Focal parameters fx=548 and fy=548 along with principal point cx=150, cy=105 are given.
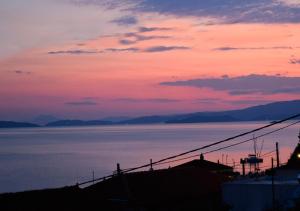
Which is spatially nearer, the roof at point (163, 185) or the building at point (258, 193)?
the building at point (258, 193)

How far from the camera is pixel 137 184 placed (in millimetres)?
23266

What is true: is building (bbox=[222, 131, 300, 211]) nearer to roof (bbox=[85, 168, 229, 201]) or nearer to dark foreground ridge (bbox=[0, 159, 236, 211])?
dark foreground ridge (bbox=[0, 159, 236, 211])

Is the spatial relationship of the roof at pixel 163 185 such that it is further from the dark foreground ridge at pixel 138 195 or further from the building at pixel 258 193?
the building at pixel 258 193

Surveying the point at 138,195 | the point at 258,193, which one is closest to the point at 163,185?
the point at 138,195

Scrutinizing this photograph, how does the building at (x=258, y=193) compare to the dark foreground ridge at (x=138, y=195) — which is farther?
the building at (x=258, y=193)

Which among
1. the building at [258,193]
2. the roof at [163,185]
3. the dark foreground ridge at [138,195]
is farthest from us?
the roof at [163,185]

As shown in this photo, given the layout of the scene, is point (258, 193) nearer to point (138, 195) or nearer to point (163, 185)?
point (163, 185)

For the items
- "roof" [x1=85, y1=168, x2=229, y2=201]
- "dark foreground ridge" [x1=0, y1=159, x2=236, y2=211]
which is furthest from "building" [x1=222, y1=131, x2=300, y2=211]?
"roof" [x1=85, y1=168, x2=229, y2=201]

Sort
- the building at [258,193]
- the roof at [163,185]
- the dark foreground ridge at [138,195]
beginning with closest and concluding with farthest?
the dark foreground ridge at [138,195] → the building at [258,193] → the roof at [163,185]

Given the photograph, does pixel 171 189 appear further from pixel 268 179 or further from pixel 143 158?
pixel 143 158

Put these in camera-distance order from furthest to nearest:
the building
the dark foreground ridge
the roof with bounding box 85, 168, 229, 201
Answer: the roof with bounding box 85, 168, 229, 201, the building, the dark foreground ridge

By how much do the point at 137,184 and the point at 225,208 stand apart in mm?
4265

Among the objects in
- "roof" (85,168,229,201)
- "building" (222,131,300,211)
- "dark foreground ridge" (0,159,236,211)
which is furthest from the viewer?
"roof" (85,168,229,201)

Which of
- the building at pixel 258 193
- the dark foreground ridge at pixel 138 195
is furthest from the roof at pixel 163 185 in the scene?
the building at pixel 258 193
